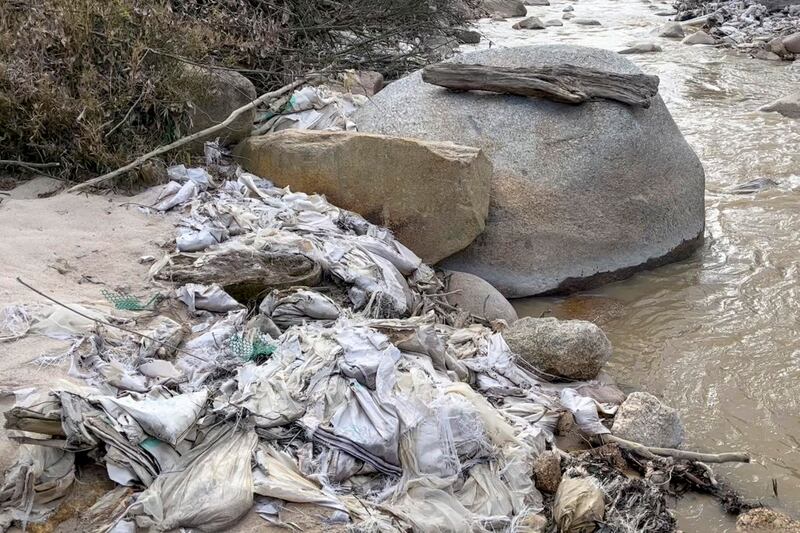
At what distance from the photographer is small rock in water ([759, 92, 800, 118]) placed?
9172 millimetres

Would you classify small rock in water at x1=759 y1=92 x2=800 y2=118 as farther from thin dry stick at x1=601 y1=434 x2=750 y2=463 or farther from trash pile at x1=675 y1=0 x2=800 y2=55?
thin dry stick at x1=601 y1=434 x2=750 y2=463

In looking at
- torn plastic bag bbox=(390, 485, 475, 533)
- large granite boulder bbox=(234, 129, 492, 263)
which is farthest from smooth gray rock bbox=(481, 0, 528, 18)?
torn plastic bag bbox=(390, 485, 475, 533)

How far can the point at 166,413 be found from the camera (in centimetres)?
282

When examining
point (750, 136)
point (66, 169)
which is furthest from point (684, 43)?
point (66, 169)

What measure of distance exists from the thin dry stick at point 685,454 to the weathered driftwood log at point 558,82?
110 inches

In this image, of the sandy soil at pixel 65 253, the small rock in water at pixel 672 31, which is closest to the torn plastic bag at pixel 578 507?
the sandy soil at pixel 65 253

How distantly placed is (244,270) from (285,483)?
5.37ft

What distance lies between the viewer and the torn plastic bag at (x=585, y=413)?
381cm

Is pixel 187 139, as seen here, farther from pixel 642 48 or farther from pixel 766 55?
pixel 766 55

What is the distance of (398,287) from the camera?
452 cm

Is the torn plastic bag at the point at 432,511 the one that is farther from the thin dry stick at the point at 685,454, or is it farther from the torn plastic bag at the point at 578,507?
the thin dry stick at the point at 685,454

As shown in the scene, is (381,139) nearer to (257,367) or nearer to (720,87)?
(257,367)

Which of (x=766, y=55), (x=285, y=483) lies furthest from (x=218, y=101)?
(x=766, y=55)

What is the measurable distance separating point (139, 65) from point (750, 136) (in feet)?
20.7
